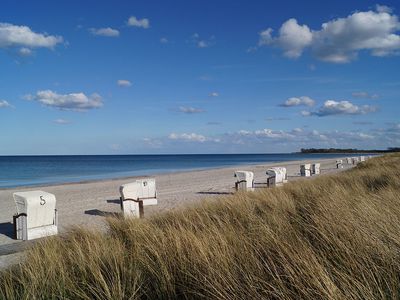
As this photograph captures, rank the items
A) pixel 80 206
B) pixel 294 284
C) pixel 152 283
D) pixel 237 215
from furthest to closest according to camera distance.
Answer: pixel 80 206 < pixel 237 215 < pixel 152 283 < pixel 294 284

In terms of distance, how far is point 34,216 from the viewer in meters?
8.10

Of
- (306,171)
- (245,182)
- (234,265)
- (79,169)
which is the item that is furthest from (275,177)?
(79,169)

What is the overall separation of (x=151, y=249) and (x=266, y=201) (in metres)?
3.65

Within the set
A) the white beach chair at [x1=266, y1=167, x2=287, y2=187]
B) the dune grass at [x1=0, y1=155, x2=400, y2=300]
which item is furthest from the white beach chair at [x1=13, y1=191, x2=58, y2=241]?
the white beach chair at [x1=266, y1=167, x2=287, y2=187]

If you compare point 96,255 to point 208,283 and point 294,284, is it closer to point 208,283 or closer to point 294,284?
point 208,283

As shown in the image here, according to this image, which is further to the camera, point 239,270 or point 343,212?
point 343,212

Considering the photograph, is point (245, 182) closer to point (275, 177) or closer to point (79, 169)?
point (275, 177)

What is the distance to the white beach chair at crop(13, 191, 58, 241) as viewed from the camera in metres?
8.02

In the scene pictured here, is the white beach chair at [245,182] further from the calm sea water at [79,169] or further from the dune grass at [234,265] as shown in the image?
the calm sea water at [79,169]

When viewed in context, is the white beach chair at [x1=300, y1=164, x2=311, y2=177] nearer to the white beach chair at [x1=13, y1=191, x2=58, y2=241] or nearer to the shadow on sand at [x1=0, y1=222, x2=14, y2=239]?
the shadow on sand at [x1=0, y1=222, x2=14, y2=239]

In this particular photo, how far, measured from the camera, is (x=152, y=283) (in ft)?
11.8

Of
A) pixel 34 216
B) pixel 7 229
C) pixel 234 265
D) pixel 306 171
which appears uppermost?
pixel 234 265

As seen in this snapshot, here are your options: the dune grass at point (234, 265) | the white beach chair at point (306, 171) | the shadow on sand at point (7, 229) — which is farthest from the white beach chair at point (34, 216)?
the white beach chair at point (306, 171)

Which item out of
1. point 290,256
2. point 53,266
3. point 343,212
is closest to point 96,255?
point 53,266
